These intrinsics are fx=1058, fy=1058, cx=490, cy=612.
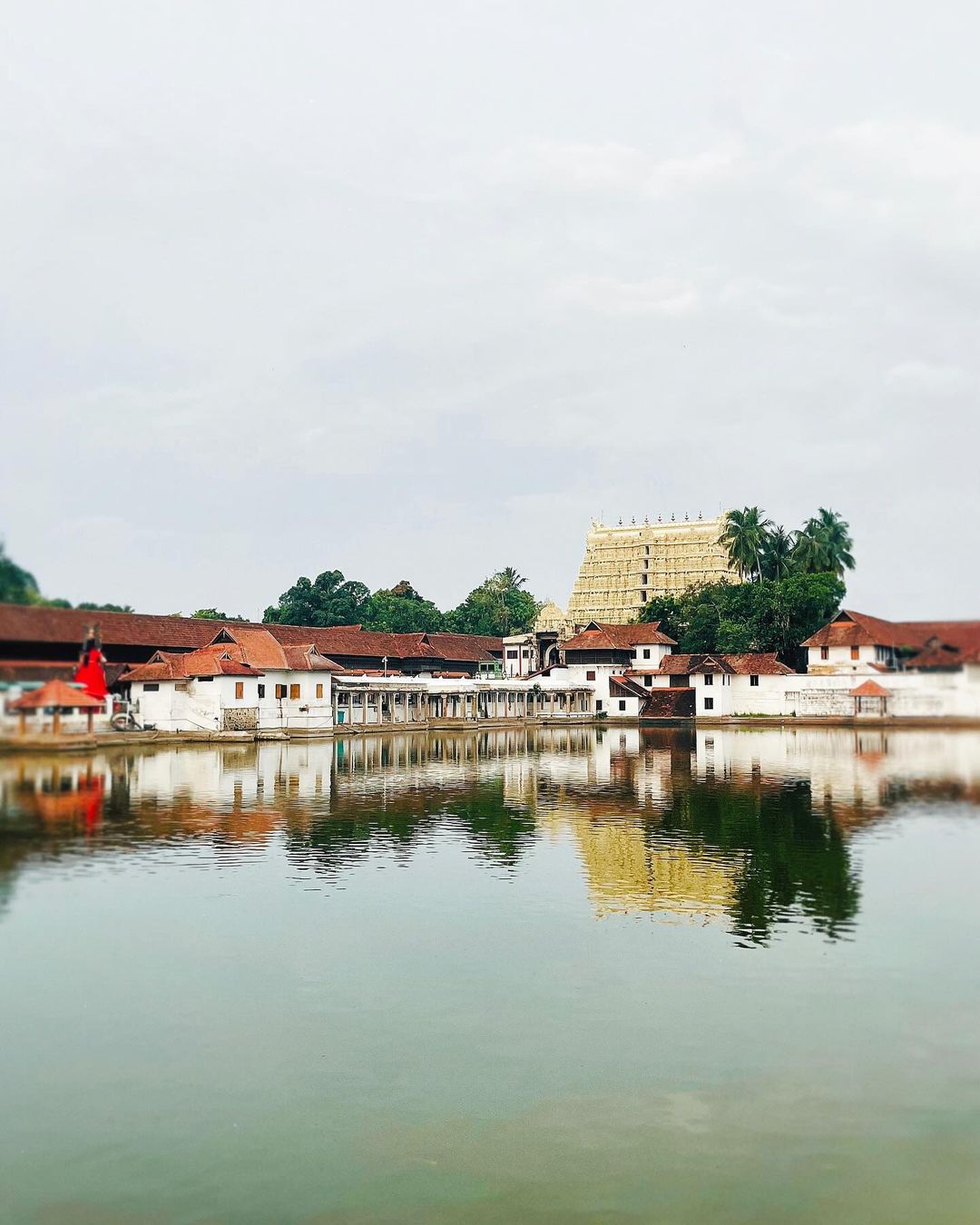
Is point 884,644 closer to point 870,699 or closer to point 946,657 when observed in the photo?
point 870,699

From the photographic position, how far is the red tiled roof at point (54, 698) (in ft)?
16.4

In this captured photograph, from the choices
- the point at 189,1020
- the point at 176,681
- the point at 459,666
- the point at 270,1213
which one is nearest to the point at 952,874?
the point at 270,1213

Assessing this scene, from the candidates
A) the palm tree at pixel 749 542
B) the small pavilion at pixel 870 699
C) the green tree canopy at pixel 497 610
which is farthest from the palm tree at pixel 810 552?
the green tree canopy at pixel 497 610

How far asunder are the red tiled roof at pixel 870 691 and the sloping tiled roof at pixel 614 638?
43.4 m

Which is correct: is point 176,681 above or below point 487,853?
above

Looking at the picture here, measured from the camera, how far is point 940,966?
31.4ft

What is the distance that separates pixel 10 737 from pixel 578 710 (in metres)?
56.7

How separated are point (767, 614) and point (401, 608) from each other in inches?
2323

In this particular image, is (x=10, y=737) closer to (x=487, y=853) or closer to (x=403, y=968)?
(x=403, y=968)

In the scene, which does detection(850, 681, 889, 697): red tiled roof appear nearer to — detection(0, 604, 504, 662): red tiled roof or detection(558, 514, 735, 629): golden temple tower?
detection(0, 604, 504, 662): red tiled roof

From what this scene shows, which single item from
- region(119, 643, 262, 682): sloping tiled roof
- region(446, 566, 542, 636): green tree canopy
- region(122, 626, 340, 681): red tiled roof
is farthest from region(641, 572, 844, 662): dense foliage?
region(446, 566, 542, 636): green tree canopy

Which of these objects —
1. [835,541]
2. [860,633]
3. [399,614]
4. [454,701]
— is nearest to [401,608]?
[399,614]

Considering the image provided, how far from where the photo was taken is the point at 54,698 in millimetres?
5289

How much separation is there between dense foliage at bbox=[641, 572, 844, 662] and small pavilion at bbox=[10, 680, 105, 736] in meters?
10.7
